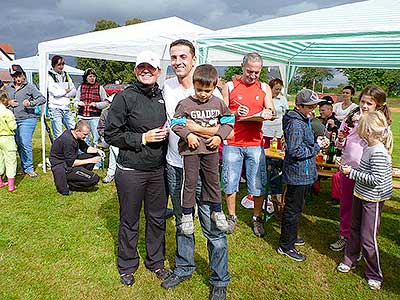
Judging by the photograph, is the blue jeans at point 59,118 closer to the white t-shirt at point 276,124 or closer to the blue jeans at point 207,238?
the white t-shirt at point 276,124

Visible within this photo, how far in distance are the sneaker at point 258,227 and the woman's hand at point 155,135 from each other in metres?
2.02

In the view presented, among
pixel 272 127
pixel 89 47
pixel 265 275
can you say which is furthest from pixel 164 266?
pixel 89 47

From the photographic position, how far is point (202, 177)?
2.41 m

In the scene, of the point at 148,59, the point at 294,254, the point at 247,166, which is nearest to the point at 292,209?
the point at 294,254

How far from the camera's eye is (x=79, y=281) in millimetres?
2916

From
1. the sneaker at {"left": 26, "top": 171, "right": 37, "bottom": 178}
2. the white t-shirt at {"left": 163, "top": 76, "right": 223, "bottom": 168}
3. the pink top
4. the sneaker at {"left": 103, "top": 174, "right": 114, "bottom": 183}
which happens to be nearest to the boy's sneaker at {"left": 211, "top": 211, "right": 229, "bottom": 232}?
the white t-shirt at {"left": 163, "top": 76, "right": 223, "bottom": 168}

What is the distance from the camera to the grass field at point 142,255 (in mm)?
2799

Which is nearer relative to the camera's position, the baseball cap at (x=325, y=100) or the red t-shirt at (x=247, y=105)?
the baseball cap at (x=325, y=100)

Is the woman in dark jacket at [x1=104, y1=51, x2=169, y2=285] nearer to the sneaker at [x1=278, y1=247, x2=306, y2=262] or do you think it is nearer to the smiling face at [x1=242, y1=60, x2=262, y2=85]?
the smiling face at [x1=242, y1=60, x2=262, y2=85]

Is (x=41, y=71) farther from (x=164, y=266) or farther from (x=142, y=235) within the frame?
(x=164, y=266)

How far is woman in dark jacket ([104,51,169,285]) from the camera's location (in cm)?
242

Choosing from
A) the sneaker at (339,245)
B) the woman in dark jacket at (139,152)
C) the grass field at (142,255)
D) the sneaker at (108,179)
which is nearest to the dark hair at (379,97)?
the sneaker at (339,245)

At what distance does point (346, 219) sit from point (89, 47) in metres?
5.00

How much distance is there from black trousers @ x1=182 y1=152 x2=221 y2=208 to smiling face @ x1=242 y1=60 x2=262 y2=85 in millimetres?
1327
